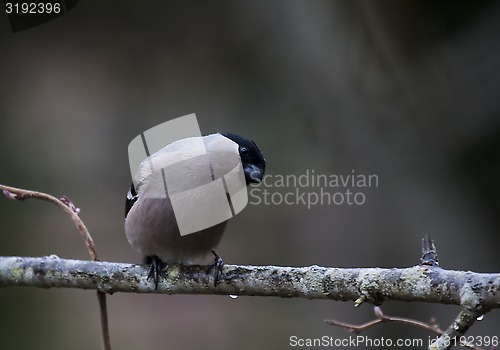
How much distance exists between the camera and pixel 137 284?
2338 mm

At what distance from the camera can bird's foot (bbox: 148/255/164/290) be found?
7.72 feet

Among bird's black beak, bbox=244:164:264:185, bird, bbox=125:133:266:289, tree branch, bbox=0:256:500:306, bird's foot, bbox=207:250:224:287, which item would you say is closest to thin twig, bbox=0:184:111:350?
tree branch, bbox=0:256:500:306

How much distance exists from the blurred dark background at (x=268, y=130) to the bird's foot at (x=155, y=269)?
7.50 ft

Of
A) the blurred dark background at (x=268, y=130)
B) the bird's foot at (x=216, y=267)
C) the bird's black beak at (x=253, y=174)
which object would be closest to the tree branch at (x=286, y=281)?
the bird's foot at (x=216, y=267)

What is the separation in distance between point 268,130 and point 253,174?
2.67m

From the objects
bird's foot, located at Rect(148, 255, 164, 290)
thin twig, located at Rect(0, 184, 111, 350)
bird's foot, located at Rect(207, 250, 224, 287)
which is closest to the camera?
thin twig, located at Rect(0, 184, 111, 350)

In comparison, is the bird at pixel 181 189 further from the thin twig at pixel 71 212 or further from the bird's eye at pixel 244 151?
the thin twig at pixel 71 212

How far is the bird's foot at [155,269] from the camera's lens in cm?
235

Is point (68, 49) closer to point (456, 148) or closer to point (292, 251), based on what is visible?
point (292, 251)

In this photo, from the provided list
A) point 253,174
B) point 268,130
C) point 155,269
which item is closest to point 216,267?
point 155,269

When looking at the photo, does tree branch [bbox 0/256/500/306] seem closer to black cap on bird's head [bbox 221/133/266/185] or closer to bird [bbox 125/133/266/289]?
bird [bbox 125/133/266/289]

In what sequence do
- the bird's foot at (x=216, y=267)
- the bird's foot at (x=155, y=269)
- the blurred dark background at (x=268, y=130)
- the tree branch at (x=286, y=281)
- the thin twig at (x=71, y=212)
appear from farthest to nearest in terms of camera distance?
the blurred dark background at (x=268, y=130) < the bird's foot at (x=155, y=269) < the bird's foot at (x=216, y=267) < the thin twig at (x=71, y=212) < the tree branch at (x=286, y=281)

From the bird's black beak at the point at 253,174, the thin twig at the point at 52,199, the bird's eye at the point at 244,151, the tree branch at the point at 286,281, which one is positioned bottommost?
the tree branch at the point at 286,281

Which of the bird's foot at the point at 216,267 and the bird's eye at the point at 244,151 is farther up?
the bird's eye at the point at 244,151
